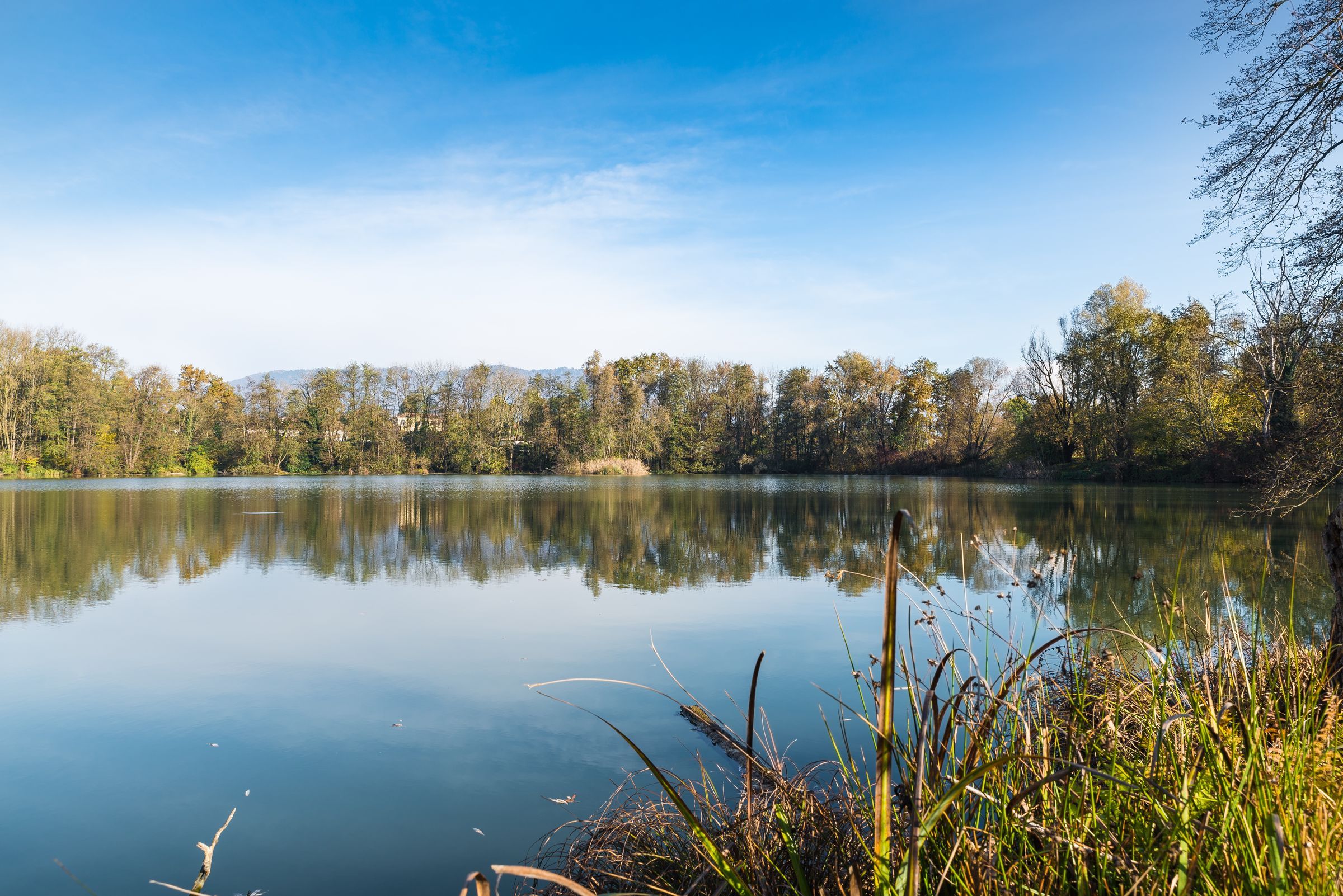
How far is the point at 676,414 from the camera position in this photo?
58.3 m

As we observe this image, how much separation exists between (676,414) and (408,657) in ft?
171

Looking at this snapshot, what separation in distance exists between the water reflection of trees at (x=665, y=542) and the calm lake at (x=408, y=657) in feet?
0.36

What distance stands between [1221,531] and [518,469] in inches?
1835

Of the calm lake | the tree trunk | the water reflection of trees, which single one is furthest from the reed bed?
the tree trunk

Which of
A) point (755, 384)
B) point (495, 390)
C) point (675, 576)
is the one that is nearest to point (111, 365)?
point (495, 390)

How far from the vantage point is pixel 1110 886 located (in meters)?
1.74

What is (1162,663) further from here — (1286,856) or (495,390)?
(495,390)

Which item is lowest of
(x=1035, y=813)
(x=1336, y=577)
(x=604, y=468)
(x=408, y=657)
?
(x=408, y=657)

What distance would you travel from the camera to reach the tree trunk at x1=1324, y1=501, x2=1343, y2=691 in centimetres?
336

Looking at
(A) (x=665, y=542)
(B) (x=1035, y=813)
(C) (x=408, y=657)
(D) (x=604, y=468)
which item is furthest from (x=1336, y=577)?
(D) (x=604, y=468)

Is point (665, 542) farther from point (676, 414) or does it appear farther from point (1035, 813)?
point (676, 414)

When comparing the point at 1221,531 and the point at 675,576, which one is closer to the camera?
the point at 675,576

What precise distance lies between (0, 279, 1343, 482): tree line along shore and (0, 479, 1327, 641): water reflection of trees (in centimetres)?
863

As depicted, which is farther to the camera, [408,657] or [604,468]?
[604,468]
